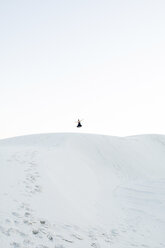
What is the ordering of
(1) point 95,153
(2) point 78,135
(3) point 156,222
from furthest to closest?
(2) point 78,135 → (1) point 95,153 → (3) point 156,222

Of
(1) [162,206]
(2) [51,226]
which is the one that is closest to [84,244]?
(2) [51,226]

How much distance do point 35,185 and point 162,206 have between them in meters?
7.01

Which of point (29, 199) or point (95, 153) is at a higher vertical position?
point (29, 199)

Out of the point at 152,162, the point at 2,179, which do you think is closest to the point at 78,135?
the point at 152,162

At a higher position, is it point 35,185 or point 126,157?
point 35,185

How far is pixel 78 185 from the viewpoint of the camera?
Answer: 15461 millimetres

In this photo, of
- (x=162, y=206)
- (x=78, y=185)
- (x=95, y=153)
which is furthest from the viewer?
(x=95, y=153)

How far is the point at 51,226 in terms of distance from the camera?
7.69 metres

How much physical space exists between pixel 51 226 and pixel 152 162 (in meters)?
22.3

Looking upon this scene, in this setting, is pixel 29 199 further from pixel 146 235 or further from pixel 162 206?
pixel 162 206

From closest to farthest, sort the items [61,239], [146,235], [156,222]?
[61,239] → [146,235] → [156,222]

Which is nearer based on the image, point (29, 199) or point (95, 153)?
point (29, 199)

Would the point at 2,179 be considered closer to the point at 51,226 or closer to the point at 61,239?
the point at 51,226

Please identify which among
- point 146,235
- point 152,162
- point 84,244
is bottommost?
point 152,162
